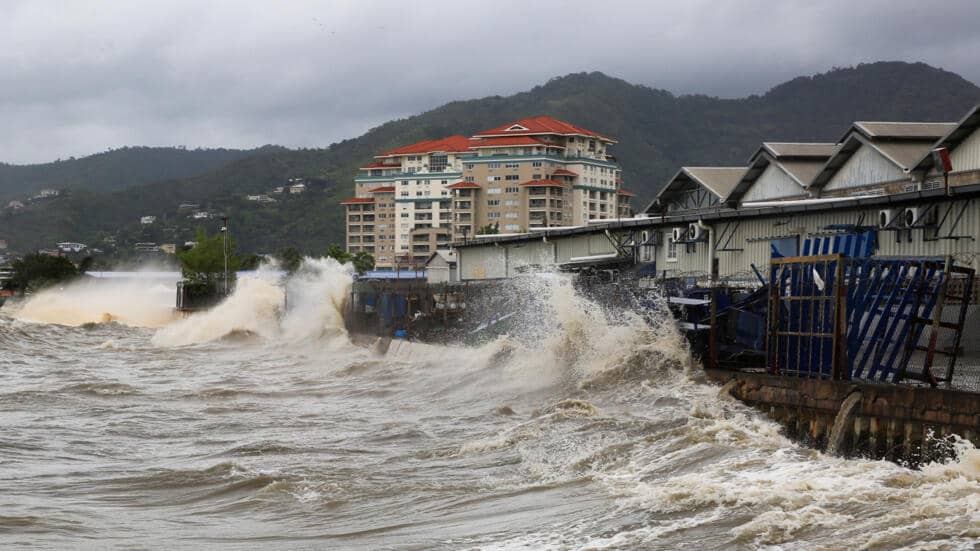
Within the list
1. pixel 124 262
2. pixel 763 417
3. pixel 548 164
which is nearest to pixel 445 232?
pixel 548 164

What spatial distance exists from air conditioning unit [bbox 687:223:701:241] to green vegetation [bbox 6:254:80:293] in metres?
87.0

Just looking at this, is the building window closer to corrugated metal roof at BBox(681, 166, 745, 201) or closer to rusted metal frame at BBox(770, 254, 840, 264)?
corrugated metal roof at BBox(681, 166, 745, 201)

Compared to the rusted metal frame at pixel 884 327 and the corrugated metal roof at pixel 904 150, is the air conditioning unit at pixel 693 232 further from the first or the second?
the rusted metal frame at pixel 884 327

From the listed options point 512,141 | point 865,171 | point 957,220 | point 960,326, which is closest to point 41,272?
point 512,141

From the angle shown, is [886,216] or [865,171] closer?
[886,216]

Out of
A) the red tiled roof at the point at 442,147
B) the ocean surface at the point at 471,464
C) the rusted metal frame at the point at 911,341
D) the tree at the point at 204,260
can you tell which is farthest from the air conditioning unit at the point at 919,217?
the red tiled roof at the point at 442,147

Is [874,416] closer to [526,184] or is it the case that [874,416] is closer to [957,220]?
[957,220]

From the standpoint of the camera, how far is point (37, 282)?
110625 mm

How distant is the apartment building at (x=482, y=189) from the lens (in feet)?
465

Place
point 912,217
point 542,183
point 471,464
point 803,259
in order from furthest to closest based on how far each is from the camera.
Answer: point 542,183 < point 912,217 < point 803,259 < point 471,464

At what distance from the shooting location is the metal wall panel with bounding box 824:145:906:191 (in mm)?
37656

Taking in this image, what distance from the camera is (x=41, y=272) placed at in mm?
113250

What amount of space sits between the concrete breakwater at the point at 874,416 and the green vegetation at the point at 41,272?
102 meters

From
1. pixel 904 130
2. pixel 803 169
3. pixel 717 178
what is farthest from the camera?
pixel 717 178
